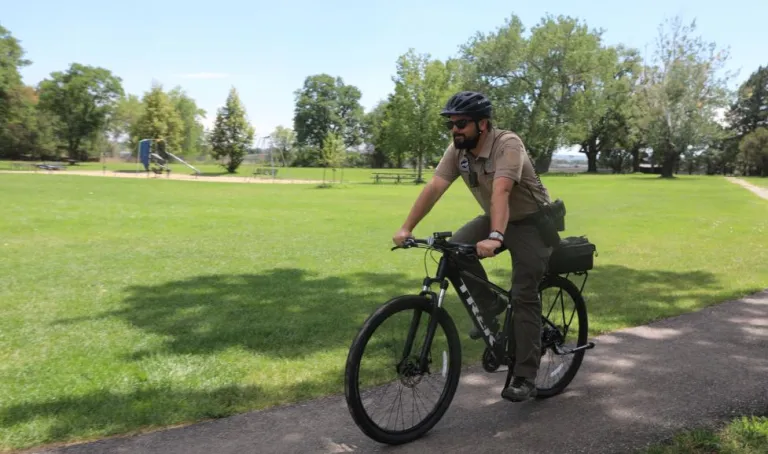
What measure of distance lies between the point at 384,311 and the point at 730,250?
36.7 ft

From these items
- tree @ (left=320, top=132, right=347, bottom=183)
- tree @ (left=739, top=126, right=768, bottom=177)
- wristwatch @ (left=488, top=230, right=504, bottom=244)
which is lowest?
wristwatch @ (left=488, top=230, right=504, bottom=244)

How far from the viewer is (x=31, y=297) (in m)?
7.03

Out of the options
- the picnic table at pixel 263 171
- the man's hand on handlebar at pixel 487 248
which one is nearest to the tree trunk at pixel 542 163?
the picnic table at pixel 263 171

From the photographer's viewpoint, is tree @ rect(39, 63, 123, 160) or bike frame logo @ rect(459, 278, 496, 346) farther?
tree @ rect(39, 63, 123, 160)

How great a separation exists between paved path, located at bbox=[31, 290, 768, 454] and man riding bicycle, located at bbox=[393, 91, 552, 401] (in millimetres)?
322

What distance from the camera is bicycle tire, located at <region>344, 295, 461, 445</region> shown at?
10.4 ft

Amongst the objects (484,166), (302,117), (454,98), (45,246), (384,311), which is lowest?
(45,246)

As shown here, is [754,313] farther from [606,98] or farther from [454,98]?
[606,98]

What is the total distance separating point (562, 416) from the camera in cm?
378

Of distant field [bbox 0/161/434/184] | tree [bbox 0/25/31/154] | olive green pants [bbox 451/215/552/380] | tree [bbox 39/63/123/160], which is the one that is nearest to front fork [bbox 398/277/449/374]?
olive green pants [bbox 451/215/552/380]

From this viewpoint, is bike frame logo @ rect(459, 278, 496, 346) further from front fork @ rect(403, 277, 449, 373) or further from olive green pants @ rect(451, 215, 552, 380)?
front fork @ rect(403, 277, 449, 373)

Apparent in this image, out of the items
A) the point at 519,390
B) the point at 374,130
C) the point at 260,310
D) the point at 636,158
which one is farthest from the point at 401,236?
the point at 374,130

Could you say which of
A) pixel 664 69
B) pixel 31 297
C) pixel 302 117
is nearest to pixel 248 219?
pixel 31 297

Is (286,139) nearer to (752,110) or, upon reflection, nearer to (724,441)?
(752,110)
